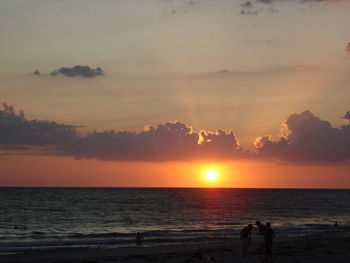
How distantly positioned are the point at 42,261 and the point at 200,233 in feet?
87.3

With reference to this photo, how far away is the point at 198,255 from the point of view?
29969 mm

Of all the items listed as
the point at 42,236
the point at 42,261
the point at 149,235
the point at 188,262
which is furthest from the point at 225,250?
the point at 42,236

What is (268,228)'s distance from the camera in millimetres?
26812

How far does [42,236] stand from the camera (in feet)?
170

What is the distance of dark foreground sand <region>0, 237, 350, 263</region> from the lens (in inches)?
1156

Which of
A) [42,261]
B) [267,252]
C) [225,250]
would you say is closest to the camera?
[267,252]

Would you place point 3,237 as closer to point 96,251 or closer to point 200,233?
Answer: point 96,251

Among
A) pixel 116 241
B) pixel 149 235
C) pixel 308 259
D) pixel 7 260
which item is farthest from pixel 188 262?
pixel 149 235

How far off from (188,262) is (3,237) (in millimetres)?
27985

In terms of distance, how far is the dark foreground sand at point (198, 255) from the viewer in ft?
96.3

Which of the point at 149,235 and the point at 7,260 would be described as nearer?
the point at 7,260

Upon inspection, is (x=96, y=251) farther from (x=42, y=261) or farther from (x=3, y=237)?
(x=3, y=237)

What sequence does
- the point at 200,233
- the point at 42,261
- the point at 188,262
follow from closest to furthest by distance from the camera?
1. the point at 188,262
2. the point at 42,261
3. the point at 200,233

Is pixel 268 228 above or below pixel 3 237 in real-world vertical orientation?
above
